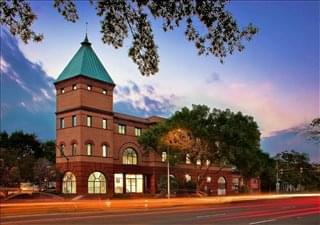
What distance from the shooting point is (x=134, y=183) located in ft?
217

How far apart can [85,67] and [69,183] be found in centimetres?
1377

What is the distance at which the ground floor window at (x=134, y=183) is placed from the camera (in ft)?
213

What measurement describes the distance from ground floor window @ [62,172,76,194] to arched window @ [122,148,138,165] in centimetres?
838

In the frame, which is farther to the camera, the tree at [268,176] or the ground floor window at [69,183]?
the tree at [268,176]

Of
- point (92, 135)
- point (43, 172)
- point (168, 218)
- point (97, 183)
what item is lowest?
point (97, 183)

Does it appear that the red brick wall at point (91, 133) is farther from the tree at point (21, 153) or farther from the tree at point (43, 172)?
the tree at point (21, 153)

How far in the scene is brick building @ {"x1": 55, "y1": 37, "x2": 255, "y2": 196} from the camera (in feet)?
188

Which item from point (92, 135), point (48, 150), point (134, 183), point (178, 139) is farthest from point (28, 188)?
point (48, 150)

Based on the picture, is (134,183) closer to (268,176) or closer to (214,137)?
(214,137)

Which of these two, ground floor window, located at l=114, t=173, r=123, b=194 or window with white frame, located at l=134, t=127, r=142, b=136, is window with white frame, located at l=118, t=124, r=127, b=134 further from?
ground floor window, located at l=114, t=173, r=123, b=194

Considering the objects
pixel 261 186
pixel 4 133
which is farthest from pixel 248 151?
pixel 261 186

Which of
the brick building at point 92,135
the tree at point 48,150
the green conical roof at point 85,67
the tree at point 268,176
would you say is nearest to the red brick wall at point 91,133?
the brick building at point 92,135

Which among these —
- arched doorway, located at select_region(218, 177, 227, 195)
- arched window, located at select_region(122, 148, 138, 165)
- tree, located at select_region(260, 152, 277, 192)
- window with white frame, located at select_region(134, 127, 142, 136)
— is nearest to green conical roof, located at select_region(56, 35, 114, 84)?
window with white frame, located at select_region(134, 127, 142, 136)

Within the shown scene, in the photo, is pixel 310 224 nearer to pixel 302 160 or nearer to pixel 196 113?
pixel 196 113
